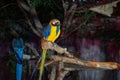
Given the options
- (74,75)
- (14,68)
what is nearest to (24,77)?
(14,68)

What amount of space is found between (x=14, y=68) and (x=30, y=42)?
0.35m

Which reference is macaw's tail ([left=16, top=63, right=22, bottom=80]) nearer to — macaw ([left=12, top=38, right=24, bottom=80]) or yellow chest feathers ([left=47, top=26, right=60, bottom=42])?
macaw ([left=12, top=38, right=24, bottom=80])

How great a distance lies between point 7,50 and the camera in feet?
13.9

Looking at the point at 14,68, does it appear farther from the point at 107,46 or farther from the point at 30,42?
the point at 107,46

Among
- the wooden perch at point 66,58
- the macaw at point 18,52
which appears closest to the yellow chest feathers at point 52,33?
the wooden perch at point 66,58

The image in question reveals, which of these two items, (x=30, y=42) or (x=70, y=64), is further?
(x=30, y=42)

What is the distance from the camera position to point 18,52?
384cm

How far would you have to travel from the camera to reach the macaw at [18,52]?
12.4 ft

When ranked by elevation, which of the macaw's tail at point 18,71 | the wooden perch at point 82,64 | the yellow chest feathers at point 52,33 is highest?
the yellow chest feathers at point 52,33

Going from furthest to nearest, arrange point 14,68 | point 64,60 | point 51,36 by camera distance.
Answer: point 14,68 → point 51,36 → point 64,60

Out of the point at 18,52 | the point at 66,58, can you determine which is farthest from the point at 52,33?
the point at 18,52

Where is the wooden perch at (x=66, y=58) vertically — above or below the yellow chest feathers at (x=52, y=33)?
below

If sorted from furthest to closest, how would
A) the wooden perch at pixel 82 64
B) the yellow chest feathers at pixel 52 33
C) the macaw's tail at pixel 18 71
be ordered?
1. the macaw's tail at pixel 18 71
2. the yellow chest feathers at pixel 52 33
3. the wooden perch at pixel 82 64

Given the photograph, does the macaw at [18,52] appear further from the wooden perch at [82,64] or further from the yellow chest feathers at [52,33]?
the wooden perch at [82,64]
